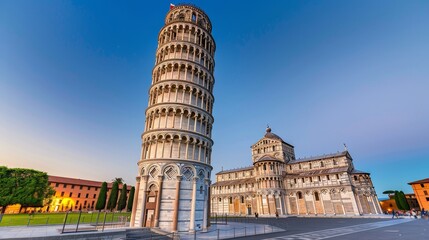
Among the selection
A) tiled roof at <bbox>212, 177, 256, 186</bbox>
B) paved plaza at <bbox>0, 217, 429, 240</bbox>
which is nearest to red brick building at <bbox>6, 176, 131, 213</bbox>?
tiled roof at <bbox>212, 177, 256, 186</bbox>

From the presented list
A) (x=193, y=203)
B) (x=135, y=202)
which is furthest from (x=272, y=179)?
(x=135, y=202)

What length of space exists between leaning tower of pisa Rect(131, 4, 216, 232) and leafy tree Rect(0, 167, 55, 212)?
133ft

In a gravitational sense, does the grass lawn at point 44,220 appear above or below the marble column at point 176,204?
below

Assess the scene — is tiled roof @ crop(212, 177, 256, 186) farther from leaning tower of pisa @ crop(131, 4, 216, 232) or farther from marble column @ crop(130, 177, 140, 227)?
marble column @ crop(130, 177, 140, 227)

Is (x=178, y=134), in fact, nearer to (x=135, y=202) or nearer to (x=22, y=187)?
(x=135, y=202)

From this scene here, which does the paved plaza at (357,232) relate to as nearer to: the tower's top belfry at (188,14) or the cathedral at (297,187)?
the cathedral at (297,187)

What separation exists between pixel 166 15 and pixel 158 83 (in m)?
14.0

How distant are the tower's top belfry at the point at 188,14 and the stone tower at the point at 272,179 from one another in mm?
38103

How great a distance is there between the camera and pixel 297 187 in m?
52.3

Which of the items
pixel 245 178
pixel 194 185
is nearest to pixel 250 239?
pixel 194 185

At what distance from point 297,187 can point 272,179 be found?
7.07 metres

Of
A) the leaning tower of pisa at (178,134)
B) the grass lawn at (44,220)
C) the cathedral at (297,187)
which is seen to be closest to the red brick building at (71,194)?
the grass lawn at (44,220)

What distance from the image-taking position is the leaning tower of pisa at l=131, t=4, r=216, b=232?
20.0 meters

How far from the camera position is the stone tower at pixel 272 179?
163ft
